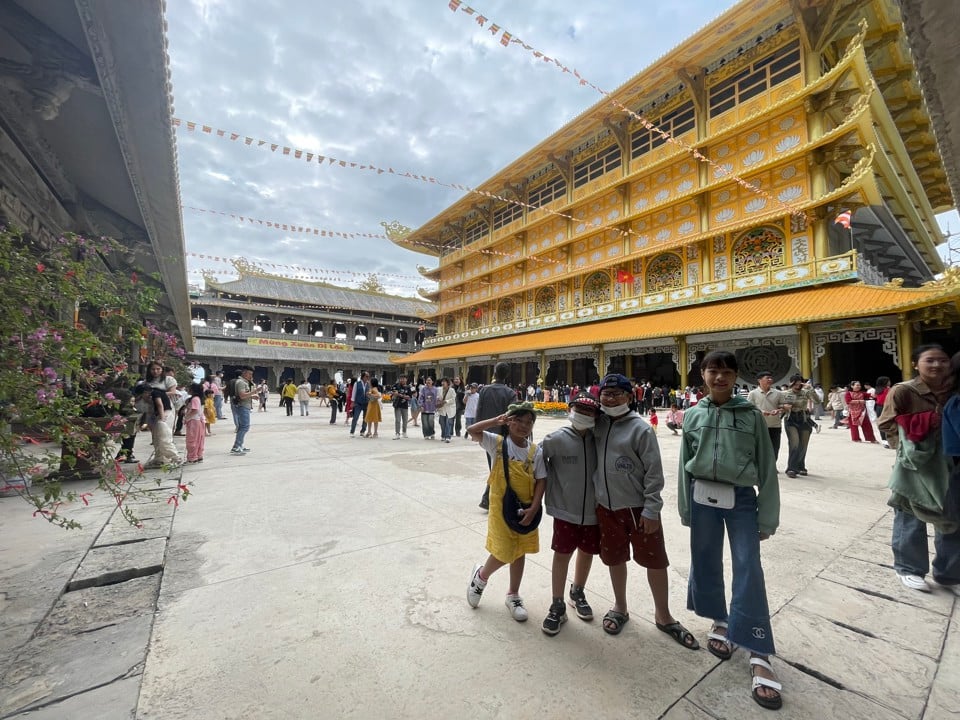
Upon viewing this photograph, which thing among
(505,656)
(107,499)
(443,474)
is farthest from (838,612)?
(107,499)

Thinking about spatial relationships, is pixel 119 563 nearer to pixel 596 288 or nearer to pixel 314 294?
pixel 596 288

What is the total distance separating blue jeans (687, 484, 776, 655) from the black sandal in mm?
121

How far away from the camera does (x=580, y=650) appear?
6.05ft

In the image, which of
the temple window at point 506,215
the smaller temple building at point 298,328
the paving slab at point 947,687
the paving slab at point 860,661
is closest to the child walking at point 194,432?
the paving slab at point 860,661

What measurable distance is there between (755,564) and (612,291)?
17.7 meters

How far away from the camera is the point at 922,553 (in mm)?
2484

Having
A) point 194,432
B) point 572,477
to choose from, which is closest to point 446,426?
point 194,432

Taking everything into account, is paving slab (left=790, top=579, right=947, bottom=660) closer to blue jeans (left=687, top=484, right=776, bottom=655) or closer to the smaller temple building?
blue jeans (left=687, top=484, right=776, bottom=655)

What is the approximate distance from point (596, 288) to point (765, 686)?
745 inches

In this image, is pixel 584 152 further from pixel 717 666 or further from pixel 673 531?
pixel 717 666

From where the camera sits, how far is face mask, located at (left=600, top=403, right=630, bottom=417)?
6.53 feet

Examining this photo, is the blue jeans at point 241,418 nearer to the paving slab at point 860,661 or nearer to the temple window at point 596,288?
the paving slab at point 860,661

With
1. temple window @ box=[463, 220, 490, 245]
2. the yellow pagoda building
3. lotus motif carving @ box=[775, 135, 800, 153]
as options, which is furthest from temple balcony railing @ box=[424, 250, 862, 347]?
temple window @ box=[463, 220, 490, 245]

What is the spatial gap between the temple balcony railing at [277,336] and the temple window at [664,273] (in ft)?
84.2
